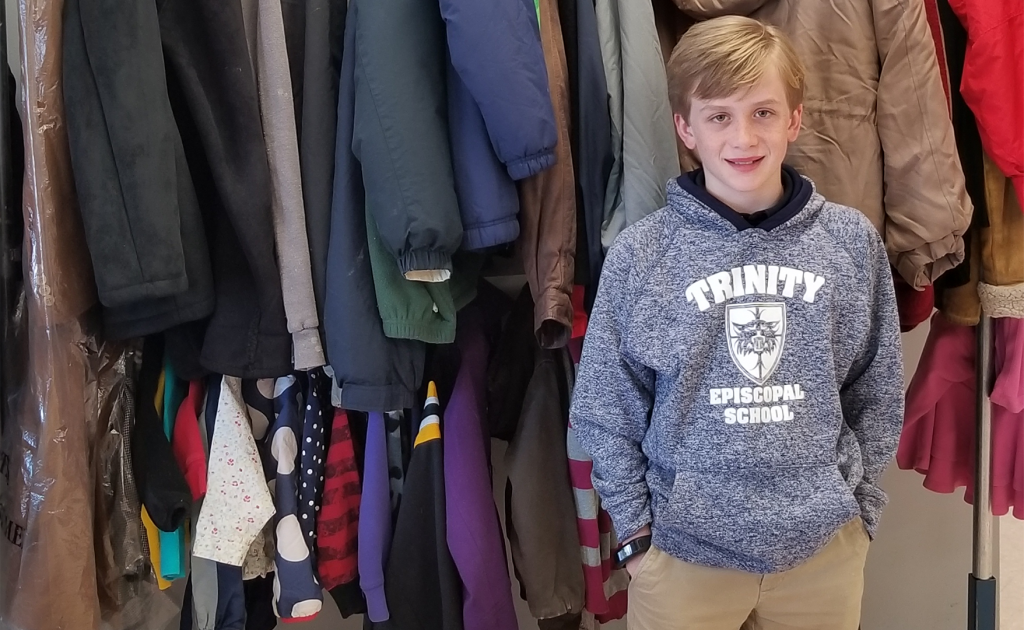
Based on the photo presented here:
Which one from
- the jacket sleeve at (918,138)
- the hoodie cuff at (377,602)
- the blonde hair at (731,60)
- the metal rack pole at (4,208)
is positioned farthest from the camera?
the hoodie cuff at (377,602)

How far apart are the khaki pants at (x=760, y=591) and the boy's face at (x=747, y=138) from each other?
1.67ft

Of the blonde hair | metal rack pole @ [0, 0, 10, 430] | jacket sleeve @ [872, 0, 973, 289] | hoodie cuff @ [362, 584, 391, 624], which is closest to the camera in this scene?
the blonde hair

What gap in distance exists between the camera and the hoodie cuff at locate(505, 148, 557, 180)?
3.67 ft

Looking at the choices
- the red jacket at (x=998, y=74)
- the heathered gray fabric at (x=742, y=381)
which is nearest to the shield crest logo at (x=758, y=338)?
the heathered gray fabric at (x=742, y=381)

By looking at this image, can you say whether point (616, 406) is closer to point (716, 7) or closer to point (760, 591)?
point (760, 591)

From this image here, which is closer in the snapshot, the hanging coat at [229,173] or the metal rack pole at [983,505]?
the hanging coat at [229,173]

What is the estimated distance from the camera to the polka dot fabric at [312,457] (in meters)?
1.39

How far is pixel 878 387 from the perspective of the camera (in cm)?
115

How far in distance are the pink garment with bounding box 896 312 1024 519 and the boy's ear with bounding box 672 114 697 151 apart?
0.63m

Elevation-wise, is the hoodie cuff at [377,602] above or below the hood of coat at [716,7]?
below

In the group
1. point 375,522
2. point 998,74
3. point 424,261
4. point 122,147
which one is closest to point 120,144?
point 122,147

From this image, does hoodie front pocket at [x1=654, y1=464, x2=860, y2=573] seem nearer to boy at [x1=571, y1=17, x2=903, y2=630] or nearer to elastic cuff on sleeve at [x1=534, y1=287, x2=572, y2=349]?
boy at [x1=571, y1=17, x2=903, y2=630]

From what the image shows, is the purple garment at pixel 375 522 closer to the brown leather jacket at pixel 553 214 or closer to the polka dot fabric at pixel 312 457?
the polka dot fabric at pixel 312 457

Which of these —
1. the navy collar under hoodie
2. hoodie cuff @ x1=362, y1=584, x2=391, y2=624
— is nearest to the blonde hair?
the navy collar under hoodie
